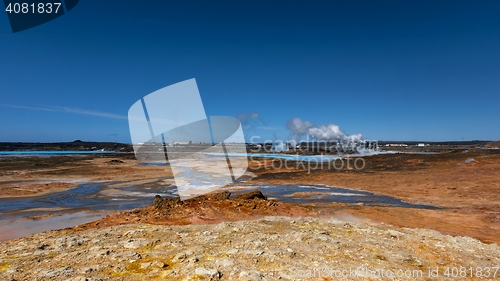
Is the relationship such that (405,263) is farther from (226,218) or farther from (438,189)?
(438,189)

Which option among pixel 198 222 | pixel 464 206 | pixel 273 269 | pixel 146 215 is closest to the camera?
pixel 273 269

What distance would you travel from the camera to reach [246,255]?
5.98 metres

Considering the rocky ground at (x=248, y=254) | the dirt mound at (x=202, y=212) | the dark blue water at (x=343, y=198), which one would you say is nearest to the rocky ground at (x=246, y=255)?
the rocky ground at (x=248, y=254)

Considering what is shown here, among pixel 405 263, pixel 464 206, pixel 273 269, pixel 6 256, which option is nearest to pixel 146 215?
pixel 6 256

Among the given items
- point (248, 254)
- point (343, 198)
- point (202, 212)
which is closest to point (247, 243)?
point (248, 254)

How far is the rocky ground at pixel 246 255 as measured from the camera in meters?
5.12

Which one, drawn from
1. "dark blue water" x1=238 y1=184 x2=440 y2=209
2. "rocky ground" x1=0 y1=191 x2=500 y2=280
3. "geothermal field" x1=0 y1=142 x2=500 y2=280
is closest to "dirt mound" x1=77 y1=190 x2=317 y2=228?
"geothermal field" x1=0 y1=142 x2=500 y2=280

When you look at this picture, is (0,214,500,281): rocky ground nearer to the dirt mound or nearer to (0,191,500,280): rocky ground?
(0,191,500,280): rocky ground

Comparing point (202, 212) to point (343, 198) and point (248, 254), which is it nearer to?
point (248, 254)

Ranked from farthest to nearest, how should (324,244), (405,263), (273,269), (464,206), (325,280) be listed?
(464,206)
(324,244)
(405,263)
(273,269)
(325,280)

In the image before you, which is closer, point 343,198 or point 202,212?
point 202,212

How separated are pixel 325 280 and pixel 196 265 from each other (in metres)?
2.62

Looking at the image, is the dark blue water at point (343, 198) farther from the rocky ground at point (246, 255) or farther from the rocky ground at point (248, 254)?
the rocky ground at point (246, 255)

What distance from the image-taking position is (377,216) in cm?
1267
